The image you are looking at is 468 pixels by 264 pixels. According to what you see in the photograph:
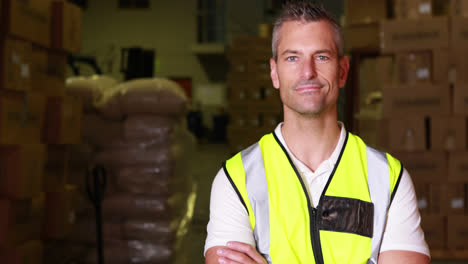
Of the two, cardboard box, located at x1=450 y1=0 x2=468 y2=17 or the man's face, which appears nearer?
the man's face

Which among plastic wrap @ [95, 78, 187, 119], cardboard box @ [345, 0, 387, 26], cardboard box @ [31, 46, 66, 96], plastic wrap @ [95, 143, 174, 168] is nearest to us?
cardboard box @ [31, 46, 66, 96]

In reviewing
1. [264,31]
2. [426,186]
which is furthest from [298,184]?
[264,31]

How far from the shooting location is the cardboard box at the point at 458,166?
403cm

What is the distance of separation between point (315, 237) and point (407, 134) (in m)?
2.96

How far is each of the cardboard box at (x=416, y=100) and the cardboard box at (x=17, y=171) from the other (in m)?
2.78

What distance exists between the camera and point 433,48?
13.1 ft

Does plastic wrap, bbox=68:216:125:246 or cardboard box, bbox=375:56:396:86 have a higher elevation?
cardboard box, bbox=375:56:396:86

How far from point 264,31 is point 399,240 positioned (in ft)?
25.8

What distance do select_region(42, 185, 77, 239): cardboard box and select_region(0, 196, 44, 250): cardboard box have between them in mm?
193

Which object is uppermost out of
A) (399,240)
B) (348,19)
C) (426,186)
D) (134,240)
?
(348,19)

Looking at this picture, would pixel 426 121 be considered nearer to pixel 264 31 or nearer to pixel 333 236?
pixel 333 236

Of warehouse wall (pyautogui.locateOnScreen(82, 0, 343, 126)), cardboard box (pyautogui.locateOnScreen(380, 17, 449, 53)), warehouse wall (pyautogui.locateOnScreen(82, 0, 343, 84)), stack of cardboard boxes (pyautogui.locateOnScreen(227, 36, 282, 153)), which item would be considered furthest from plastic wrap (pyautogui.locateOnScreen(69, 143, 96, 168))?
warehouse wall (pyautogui.locateOnScreen(82, 0, 343, 84))

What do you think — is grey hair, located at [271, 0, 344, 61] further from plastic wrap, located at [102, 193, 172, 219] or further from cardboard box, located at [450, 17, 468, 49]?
cardboard box, located at [450, 17, 468, 49]

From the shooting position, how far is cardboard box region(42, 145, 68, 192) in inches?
129
